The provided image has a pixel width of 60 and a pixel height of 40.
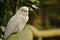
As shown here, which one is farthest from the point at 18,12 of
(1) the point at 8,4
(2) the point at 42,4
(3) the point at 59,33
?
(2) the point at 42,4

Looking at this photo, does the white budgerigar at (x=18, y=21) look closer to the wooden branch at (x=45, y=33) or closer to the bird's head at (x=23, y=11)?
the bird's head at (x=23, y=11)

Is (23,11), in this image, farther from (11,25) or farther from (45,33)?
(45,33)

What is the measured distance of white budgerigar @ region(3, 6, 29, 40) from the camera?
7.61 ft

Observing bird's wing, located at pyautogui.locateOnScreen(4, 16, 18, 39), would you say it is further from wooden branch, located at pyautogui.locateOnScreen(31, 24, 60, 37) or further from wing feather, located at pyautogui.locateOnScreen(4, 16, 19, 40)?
wooden branch, located at pyautogui.locateOnScreen(31, 24, 60, 37)

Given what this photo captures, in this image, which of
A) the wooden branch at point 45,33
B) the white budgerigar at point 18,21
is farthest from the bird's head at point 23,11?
the wooden branch at point 45,33

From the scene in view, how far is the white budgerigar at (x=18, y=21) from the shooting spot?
7.61 ft

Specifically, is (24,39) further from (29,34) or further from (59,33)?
(59,33)

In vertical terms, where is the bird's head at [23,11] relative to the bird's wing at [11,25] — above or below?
above

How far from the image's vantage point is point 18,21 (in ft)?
7.73

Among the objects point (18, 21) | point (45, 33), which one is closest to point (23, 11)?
point (18, 21)

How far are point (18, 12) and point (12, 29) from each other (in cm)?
14

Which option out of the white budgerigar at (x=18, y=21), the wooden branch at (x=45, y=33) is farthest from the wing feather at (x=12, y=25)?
the wooden branch at (x=45, y=33)

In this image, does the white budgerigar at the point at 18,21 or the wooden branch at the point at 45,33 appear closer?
the wooden branch at the point at 45,33

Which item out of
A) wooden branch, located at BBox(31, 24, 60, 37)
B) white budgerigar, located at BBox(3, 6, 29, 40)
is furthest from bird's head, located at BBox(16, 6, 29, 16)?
wooden branch, located at BBox(31, 24, 60, 37)
